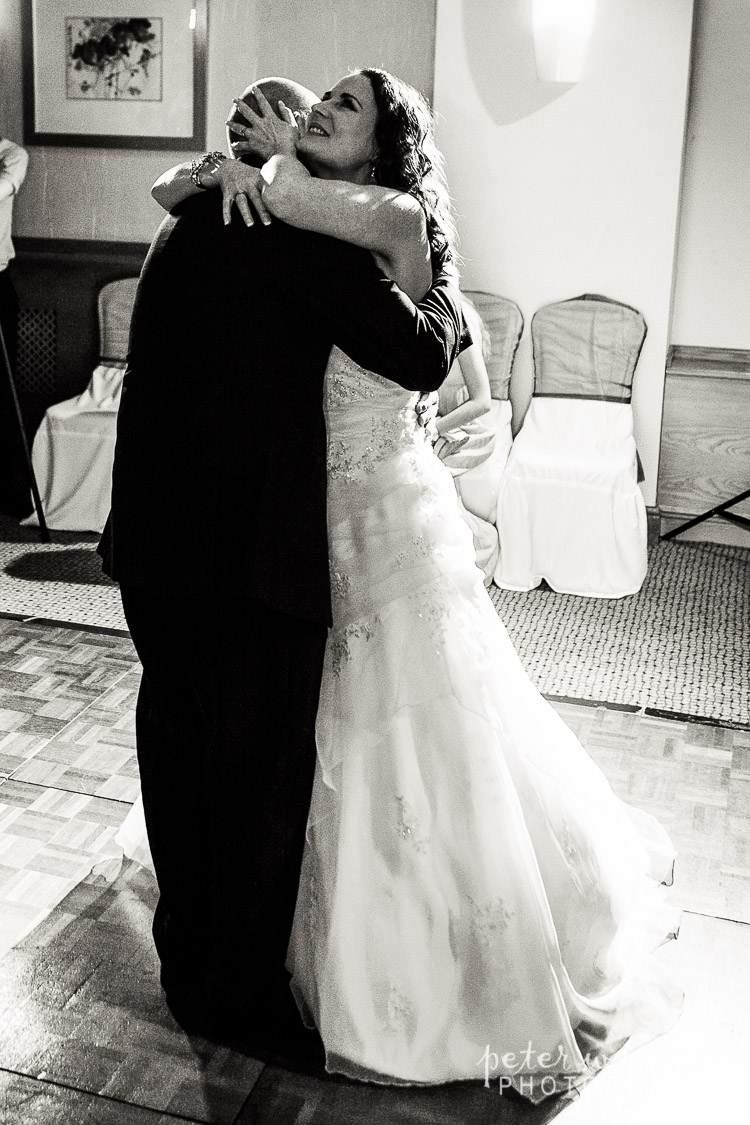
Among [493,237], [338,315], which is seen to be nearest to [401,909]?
[338,315]

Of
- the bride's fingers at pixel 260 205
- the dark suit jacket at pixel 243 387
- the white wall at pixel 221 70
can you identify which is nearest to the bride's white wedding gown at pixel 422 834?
the dark suit jacket at pixel 243 387

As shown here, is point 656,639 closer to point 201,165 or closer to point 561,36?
point 561,36

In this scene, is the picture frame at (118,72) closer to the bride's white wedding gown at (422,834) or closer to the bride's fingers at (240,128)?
the bride's fingers at (240,128)

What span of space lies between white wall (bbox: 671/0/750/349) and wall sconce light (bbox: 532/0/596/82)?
1.81 ft

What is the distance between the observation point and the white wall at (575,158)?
4.89 m

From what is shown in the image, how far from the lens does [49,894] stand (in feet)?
7.83

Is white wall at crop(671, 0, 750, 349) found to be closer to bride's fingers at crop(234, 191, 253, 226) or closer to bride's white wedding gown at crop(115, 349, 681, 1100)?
bride's white wedding gown at crop(115, 349, 681, 1100)

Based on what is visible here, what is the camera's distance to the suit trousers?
1.83m

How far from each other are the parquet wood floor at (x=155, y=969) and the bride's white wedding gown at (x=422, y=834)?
0.24ft

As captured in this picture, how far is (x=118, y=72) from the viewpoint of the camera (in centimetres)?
550

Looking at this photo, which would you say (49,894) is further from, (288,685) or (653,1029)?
(653,1029)

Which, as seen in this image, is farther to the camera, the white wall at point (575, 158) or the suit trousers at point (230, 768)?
the white wall at point (575, 158)

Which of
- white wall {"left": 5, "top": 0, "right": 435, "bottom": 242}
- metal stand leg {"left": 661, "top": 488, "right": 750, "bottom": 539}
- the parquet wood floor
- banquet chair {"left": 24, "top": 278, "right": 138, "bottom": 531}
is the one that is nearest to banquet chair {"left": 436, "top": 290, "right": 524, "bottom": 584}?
metal stand leg {"left": 661, "top": 488, "right": 750, "bottom": 539}

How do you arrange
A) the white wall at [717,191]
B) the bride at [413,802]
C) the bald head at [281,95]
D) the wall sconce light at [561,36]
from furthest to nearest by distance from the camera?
the white wall at [717,191] → the wall sconce light at [561,36] → the bald head at [281,95] → the bride at [413,802]
